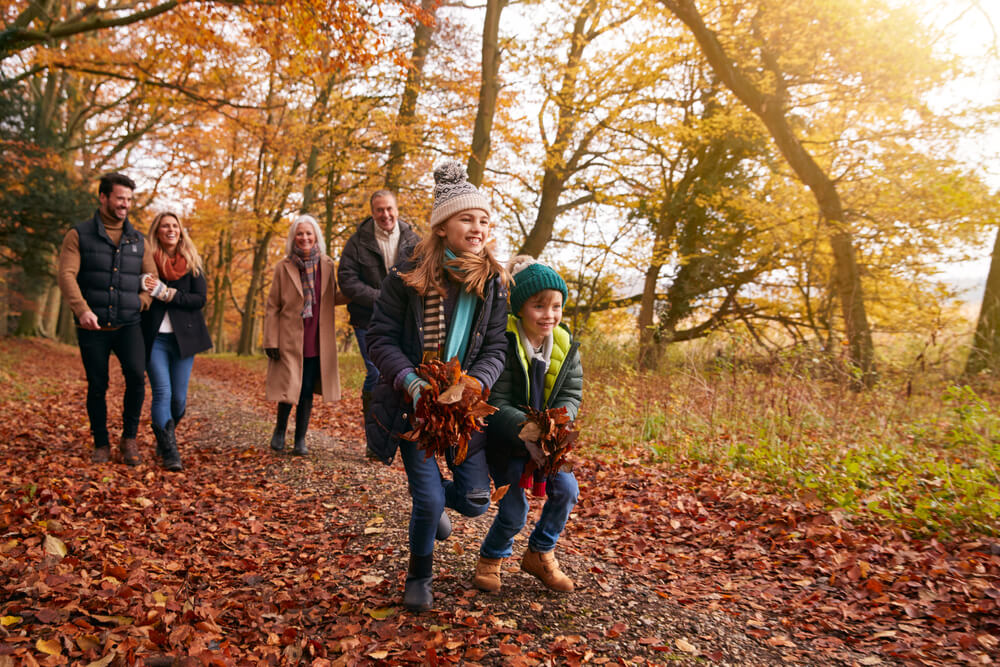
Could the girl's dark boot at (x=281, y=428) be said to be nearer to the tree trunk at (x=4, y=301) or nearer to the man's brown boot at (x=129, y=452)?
the man's brown boot at (x=129, y=452)

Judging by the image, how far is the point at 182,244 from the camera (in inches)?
210

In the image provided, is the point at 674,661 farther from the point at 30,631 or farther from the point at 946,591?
the point at 30,631

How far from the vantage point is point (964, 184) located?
10383 millimetres

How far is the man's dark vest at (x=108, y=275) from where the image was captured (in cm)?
471

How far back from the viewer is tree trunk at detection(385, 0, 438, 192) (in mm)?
12034

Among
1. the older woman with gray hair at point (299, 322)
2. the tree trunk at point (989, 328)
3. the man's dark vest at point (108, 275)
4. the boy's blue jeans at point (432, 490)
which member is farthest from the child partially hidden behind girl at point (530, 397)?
the tree trunk at point (989, 328)

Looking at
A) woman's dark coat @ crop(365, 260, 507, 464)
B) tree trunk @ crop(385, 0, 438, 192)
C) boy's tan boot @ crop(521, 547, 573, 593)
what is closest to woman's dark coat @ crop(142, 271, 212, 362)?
woman's dark coat @ crop(365, 260, 507, 464)

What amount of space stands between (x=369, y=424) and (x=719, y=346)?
615cm

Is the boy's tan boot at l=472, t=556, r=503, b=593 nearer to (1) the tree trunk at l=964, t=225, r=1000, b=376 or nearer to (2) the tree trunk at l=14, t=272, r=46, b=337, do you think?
(1) the tree trunk at l=964, t=225, r=1000, b=376

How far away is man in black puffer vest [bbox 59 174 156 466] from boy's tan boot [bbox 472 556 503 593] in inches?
144

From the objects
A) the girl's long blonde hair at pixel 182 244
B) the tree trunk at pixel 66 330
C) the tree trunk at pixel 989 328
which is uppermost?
the tree trunk at pixel 989 328

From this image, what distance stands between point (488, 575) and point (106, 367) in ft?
13.1

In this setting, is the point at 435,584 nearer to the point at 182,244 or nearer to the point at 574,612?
the point at 574,612

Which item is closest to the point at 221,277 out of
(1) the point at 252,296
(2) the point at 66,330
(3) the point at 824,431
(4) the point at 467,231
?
(1) the point at 252,296
